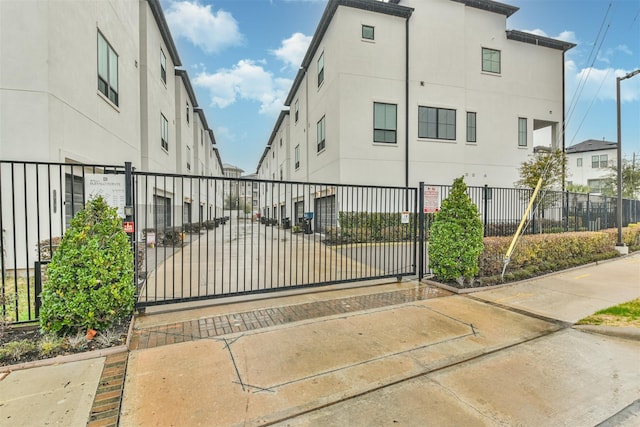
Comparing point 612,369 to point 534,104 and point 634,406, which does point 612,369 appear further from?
point 534,104

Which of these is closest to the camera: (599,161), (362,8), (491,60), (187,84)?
(362,8)

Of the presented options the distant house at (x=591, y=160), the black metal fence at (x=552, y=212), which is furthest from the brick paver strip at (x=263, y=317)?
the distant house at (x=591, y=160)

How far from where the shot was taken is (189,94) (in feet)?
79.4

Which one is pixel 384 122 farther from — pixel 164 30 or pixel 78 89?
pixel 164 30

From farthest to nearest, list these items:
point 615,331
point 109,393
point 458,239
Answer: point 458,239 < point 615,331 < point 109,393

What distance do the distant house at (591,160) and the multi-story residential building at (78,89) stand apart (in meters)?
44.0

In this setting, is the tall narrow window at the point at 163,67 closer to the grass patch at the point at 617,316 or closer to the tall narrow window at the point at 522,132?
the grass patch at the point at 617,316

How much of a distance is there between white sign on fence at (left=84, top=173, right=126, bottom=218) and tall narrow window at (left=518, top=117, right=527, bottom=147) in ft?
66.4

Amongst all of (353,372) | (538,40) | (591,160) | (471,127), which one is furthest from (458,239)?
(591,160)

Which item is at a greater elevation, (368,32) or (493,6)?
(493,6)

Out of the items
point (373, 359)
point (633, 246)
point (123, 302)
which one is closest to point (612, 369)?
point (373, 359)

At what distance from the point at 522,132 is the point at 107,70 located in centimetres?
2075

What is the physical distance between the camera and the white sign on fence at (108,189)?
14.4 ft

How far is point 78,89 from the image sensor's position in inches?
317
